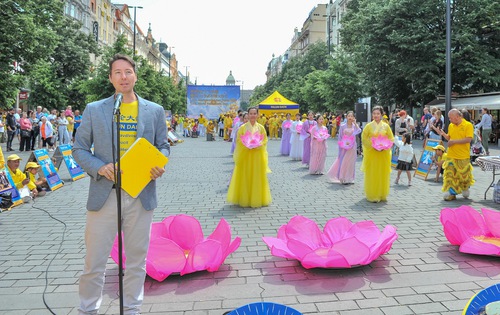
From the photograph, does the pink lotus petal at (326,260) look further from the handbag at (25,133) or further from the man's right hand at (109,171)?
the handbag at (25,133)

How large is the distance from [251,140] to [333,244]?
377 centimetres

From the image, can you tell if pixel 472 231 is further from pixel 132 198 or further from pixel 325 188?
pixel 325 188

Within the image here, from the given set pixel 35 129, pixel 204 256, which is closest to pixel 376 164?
pixel 204 256

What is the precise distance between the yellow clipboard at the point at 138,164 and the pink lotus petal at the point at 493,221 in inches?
163

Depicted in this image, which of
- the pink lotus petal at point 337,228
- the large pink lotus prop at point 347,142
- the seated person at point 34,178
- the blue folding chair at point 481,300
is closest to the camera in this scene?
the blue folding chair at point 481,300

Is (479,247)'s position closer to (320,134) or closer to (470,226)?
(470,226)

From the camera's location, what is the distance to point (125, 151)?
3.26m

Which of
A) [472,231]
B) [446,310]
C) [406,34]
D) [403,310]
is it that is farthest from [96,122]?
[406,34]

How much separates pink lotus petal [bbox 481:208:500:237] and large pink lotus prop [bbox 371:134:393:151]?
359cm

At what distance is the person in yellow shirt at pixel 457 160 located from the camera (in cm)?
855

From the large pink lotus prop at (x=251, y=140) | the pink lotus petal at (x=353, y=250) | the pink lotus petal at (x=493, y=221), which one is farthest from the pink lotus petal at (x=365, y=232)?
the large pink lotus prop at (x=251, y=140)

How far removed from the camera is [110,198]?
3.13 m

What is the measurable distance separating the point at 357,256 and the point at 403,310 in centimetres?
95

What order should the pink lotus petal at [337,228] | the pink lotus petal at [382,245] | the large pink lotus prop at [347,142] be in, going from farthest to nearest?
the large pink lotus prop at [347,142] → the pink lotus petal at [337,228] → the pink lotus petal at [382,245]
